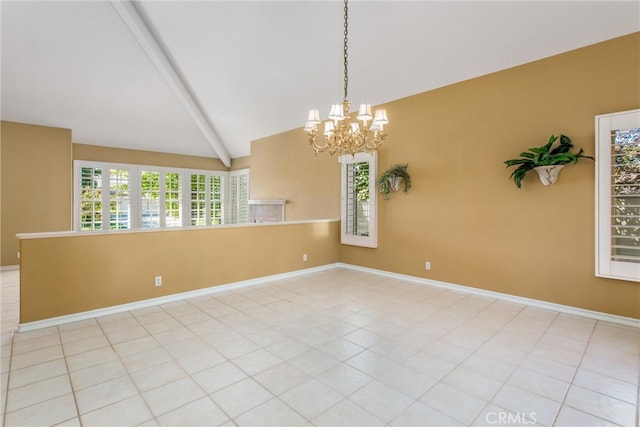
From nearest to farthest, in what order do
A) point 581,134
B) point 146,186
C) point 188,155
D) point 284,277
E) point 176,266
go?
1. point 581,134
2. point 176,266
3. point 284,277
4. point 146,186
5. point 188,155

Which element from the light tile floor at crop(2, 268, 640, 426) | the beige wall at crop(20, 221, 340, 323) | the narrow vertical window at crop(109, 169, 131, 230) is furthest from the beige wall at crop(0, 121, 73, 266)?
the light tile floor at crop(2, 268, 640, 426)

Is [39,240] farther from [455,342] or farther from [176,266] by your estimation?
[455,342]

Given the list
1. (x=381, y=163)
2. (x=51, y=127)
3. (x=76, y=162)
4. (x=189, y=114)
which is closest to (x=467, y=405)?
(x=381, y=163)

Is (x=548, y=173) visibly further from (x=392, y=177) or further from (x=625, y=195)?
(x=392, y=177)

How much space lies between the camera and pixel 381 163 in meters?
5.47

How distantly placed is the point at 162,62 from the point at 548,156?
592 centimetres

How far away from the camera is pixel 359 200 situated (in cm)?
580

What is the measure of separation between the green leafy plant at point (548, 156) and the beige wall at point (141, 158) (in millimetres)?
8102

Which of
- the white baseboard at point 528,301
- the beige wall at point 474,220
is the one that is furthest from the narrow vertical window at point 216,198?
the white baseboard at point 528,301

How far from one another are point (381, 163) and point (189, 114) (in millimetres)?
4400

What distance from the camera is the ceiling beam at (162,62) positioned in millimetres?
4441

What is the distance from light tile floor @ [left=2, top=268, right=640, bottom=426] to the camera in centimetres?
194

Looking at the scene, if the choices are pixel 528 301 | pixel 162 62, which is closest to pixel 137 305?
pixel 162 62

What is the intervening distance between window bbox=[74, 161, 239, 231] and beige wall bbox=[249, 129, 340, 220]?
4.45 feet
